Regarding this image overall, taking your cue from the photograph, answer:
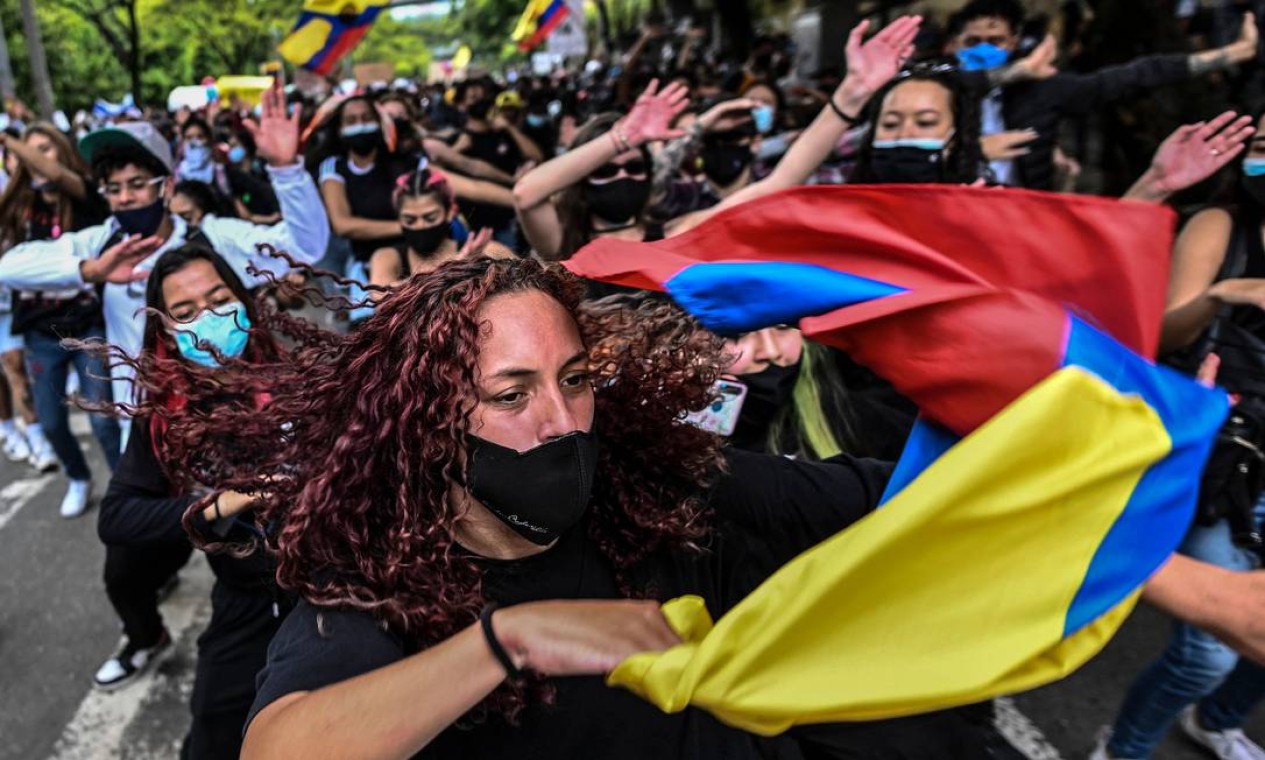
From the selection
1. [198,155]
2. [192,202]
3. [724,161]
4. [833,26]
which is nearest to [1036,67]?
[724,161]

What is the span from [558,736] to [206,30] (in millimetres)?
32137

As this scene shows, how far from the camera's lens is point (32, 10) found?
55.7 feet

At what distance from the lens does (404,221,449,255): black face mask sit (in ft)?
13.3

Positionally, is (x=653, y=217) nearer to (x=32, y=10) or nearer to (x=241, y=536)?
(x=241, y=536)

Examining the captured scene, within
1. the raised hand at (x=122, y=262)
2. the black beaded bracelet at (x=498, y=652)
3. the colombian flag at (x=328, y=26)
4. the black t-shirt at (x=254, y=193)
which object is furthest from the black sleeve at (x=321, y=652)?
the colombian flag at (x=328, y=26)

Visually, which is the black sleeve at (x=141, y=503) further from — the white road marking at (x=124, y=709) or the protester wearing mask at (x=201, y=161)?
the protester wearing mask at (x=201, y=161)

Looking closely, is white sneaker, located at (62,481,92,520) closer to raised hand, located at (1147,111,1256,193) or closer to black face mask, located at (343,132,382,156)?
black face mask, located at (343,132,382,156)

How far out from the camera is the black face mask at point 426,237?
13.3 ft

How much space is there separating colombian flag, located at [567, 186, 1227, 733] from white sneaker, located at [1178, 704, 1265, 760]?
83.0 inches

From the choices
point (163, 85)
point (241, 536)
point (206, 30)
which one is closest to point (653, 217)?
point (241, 536)

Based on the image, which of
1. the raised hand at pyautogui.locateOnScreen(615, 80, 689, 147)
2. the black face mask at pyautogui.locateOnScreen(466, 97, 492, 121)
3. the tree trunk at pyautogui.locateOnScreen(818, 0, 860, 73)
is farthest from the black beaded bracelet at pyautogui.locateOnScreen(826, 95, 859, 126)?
the tree trunk at pyautogui.locateOnScreen(818, 0, 860, 73)

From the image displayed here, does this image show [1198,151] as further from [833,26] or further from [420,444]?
[833,26]

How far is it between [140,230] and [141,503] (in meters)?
1.96

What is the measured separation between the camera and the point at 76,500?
525 cm
